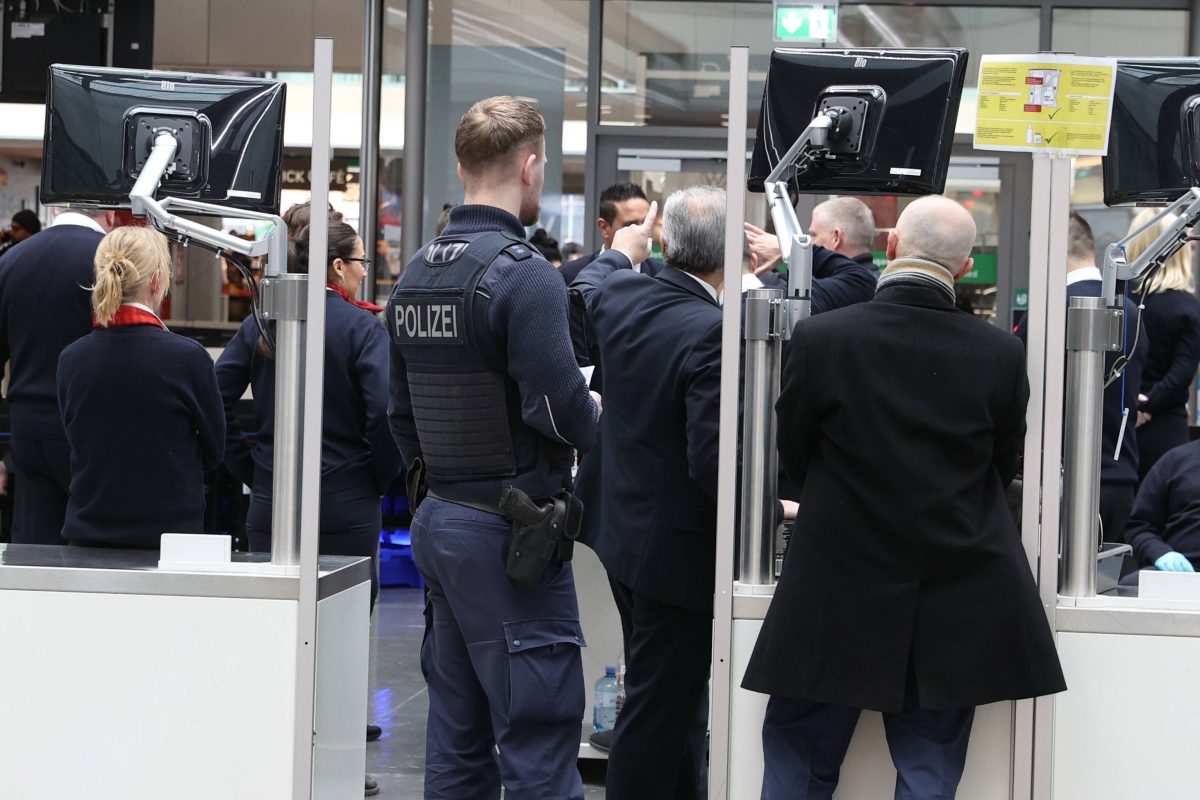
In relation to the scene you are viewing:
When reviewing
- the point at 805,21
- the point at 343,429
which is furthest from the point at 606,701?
the point at 805,21

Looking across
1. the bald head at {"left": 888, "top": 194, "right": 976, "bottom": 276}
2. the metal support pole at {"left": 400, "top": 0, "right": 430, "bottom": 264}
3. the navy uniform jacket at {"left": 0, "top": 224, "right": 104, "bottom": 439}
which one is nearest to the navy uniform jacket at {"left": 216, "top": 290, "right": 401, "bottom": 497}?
the navy uniform jacket at {"left": 0, "top": 224, "right": 104, "bottom": 439}

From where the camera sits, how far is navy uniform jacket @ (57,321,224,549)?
3.57m

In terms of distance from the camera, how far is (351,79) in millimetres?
8969

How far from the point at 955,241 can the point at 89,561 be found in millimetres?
1940

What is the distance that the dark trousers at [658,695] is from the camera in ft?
11.7

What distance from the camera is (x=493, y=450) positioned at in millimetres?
3004

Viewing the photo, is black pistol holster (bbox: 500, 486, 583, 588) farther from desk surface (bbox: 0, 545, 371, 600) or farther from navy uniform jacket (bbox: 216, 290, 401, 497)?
navy uniform jacket (bbox: 216, 290, 401, 497)

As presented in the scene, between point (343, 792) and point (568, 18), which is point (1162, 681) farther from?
point (568, 18)

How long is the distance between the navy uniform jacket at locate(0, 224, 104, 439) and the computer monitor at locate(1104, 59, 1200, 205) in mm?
3072

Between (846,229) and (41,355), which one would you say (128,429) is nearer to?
(41,355)

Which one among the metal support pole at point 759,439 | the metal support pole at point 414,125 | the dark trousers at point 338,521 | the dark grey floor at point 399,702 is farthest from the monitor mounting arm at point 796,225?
the metal support pole at point 414,125

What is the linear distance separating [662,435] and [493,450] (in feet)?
2.19

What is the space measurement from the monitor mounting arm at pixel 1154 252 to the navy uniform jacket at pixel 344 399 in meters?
2.15

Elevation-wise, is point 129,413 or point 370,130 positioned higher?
point 370,130
